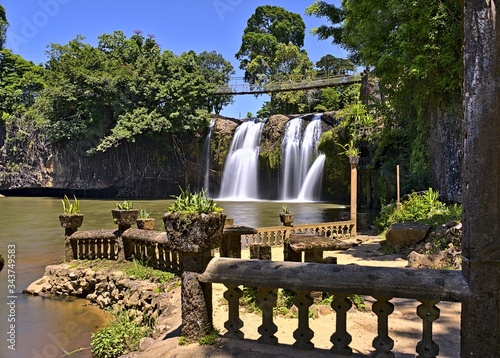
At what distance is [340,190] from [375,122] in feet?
30.4

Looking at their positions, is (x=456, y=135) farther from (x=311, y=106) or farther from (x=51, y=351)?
(x=311, y=106)

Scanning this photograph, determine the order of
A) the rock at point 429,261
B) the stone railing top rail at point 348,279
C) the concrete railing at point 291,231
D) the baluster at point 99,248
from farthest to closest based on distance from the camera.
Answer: the concrete railing at point 291,231 → the baluster at point 99,248 → the rock at point 429,261 → the stone railing top rail at point 348,279

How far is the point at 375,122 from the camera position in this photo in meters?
21.5

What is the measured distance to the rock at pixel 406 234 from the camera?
957 cm

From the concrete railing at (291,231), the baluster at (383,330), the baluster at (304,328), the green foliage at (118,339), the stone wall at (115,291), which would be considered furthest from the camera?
the concrete railing at (291,231)

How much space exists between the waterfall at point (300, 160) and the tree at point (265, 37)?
18544mm

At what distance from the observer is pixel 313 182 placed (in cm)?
2956

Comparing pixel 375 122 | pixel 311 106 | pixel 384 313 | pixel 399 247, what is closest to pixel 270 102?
pixel 311 106

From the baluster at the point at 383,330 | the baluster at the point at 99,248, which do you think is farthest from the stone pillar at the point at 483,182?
the baluster at the point at 99,248

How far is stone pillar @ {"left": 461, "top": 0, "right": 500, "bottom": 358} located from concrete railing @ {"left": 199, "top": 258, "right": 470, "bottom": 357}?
0.54 ft

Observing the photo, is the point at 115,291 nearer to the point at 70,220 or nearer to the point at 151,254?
the point at 151,254

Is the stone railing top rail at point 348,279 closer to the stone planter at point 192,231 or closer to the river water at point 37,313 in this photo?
the stone planter at point 192,231

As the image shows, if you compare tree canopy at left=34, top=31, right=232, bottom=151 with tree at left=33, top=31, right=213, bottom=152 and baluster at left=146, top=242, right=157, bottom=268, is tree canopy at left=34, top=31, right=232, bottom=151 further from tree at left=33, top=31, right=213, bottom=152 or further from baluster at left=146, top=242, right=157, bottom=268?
baluster at left=146, top=242, right=157, bottom=268

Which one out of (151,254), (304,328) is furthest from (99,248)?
(304,328)
